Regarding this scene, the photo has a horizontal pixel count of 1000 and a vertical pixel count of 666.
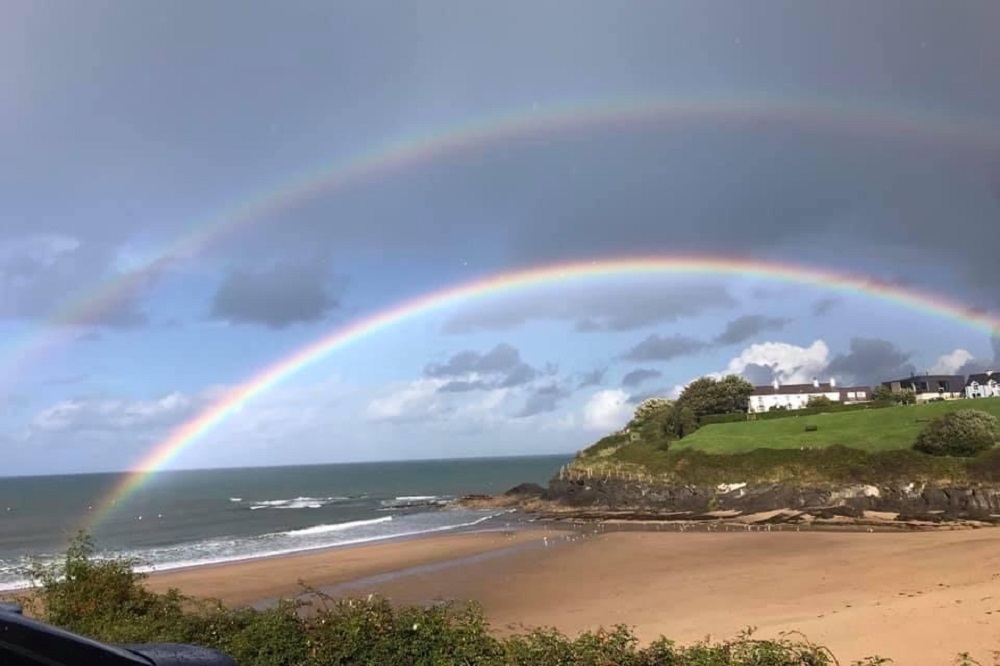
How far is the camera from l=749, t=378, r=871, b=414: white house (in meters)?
109

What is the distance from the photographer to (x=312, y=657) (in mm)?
6812

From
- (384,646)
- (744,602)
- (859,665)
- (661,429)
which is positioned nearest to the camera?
(859,665)

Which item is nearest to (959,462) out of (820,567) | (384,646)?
(820,567)

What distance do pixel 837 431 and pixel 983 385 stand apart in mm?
67285

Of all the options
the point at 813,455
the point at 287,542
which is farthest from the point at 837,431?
the point at 287,542

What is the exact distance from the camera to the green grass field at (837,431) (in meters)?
50.1

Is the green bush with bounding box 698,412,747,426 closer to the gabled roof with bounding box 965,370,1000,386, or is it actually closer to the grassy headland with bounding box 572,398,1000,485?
the grassy headland with bounding box 572,398,1000,485

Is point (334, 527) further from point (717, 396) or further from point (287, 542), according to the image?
point (717, 396)

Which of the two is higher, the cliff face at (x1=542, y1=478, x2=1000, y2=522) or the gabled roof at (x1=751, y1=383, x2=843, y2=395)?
the gabled roof at (x1=751, y1=383, x2=843, y2=395)

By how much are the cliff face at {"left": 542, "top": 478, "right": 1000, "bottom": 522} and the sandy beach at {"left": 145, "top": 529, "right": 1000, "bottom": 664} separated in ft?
23.0

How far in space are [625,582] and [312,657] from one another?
59.7 feet

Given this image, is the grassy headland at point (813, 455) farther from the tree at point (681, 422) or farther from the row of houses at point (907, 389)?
the row of houses at point (907, 389)

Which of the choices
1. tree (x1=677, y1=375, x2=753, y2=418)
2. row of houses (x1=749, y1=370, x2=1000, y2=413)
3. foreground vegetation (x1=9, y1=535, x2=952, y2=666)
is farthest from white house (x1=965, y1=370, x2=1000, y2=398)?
foreground vegetation (x1=9, y1=535, x2=952, y2=666)

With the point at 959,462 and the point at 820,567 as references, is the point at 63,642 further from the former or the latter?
the point at 959,462
